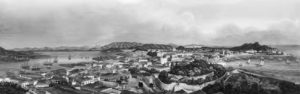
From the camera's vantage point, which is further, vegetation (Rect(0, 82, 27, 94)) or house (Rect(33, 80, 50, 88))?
house (Rect(33, 80, 50, 88))

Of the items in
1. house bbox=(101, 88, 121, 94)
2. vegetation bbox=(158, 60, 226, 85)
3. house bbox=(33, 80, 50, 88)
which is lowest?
house bbox=(101, 88, 121, 94)

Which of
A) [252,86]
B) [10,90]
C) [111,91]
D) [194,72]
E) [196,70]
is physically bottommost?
[111,91]

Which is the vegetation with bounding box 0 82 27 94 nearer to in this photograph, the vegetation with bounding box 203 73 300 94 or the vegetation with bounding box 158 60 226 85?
the vegetation with bounding box 158 60 226 85

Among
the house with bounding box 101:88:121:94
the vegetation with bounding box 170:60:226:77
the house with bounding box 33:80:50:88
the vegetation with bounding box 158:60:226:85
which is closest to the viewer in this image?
the house with bounding box 101:88:121:94

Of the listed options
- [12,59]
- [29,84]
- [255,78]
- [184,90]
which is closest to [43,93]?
[29,84]

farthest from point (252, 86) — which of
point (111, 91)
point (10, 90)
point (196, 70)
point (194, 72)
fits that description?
point (10, 90)

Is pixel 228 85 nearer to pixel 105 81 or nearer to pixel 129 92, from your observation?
pixel 129 92

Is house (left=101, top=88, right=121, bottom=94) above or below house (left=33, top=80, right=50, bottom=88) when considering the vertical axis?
below

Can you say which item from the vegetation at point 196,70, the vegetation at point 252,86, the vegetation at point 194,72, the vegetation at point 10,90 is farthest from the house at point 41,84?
the vegetation at point 252,86

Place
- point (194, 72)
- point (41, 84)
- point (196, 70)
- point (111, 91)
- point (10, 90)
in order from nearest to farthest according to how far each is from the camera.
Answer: point (10, 90)
point (111, 91)
point (41, 84)
point (194, 72)
point (196, 70)

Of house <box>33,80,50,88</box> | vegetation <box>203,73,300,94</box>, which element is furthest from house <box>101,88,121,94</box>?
vegetation <box>203,73,300,94</box>

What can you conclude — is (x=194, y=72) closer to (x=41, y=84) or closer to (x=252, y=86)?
(x=252, y=86)

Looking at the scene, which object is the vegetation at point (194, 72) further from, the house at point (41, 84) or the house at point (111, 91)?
the house at point (41, 84)
